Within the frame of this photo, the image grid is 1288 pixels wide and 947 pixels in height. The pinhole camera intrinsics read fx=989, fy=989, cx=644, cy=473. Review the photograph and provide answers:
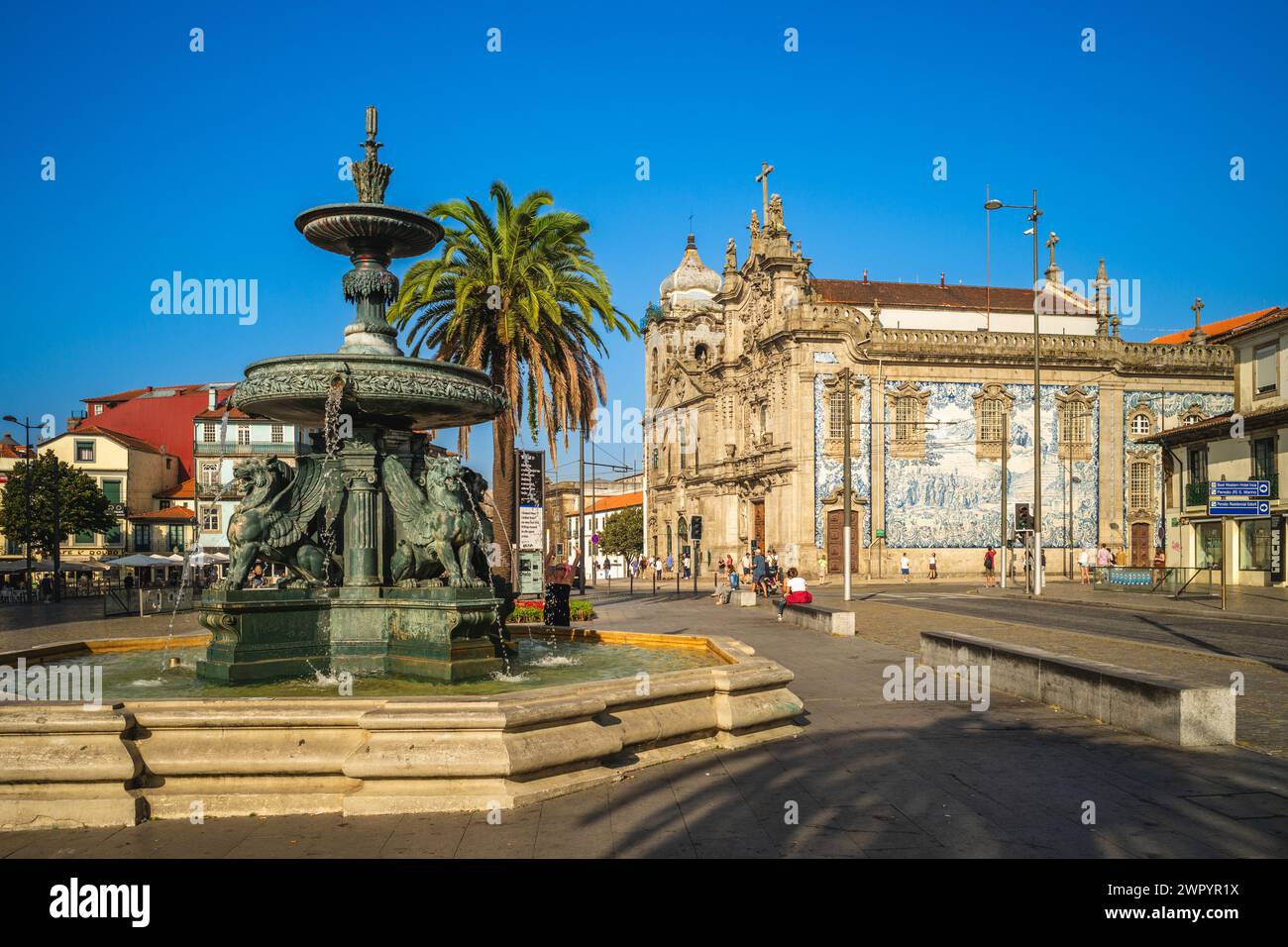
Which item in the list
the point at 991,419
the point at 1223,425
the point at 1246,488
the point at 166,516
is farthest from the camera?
the point at 166,516

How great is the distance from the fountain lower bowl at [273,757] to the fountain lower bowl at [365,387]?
3478mm

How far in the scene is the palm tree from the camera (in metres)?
21.7

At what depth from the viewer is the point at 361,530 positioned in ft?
30.3

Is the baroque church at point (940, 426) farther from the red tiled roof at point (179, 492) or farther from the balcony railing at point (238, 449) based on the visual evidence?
the red tiled roof at point (179, 492)

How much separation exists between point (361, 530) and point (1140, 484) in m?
51.9

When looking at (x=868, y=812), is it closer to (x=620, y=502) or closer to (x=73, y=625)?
(x=73, y=625)

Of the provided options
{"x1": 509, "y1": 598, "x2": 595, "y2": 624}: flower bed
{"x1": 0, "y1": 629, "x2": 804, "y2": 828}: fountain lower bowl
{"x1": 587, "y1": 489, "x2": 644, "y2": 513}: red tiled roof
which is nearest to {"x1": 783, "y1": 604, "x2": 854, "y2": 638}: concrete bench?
{"x1": 509, "y1": 598, "x2": 595, "y2": 624}: flower bed

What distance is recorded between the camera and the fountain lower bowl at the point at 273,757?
585 cm

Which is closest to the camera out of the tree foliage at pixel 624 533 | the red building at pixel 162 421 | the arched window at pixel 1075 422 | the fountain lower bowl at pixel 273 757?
the fountain lower bowl at pixel 273 757

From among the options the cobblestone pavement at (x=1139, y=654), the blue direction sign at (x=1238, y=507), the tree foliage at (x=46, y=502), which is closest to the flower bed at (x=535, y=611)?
the cobblestone pavement at (x=1139, y=654)

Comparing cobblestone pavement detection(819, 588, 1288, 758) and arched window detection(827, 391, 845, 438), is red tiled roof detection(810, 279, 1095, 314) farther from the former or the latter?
cobblestone pavement detection(819, 588, 1288, 758)

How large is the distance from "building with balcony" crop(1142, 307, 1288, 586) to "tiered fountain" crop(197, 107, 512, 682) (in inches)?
1137

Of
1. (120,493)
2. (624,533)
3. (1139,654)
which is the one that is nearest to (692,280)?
(624,533)
